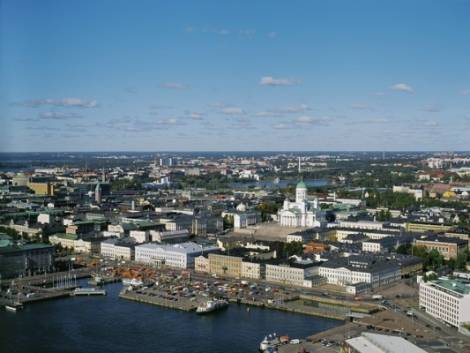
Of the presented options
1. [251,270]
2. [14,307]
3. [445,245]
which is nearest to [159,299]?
[14,307]

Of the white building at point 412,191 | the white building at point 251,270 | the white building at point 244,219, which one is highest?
the white building at point 412,191

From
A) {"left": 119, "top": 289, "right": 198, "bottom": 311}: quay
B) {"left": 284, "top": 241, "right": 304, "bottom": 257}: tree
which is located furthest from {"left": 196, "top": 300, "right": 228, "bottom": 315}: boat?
{"left": 284, "top": 241, "right": 304, "bottom": 257}: tree

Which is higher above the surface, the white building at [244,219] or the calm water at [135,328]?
the white building at [244,219]

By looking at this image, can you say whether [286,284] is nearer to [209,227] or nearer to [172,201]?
[209,227]

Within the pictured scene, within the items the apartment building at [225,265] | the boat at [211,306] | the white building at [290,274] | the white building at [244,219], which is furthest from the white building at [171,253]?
the white building at [244,219]

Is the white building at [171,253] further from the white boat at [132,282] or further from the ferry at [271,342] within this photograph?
the ferry at [271,342]

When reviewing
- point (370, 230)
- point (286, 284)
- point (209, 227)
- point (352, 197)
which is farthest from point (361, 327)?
point (352, 197)
